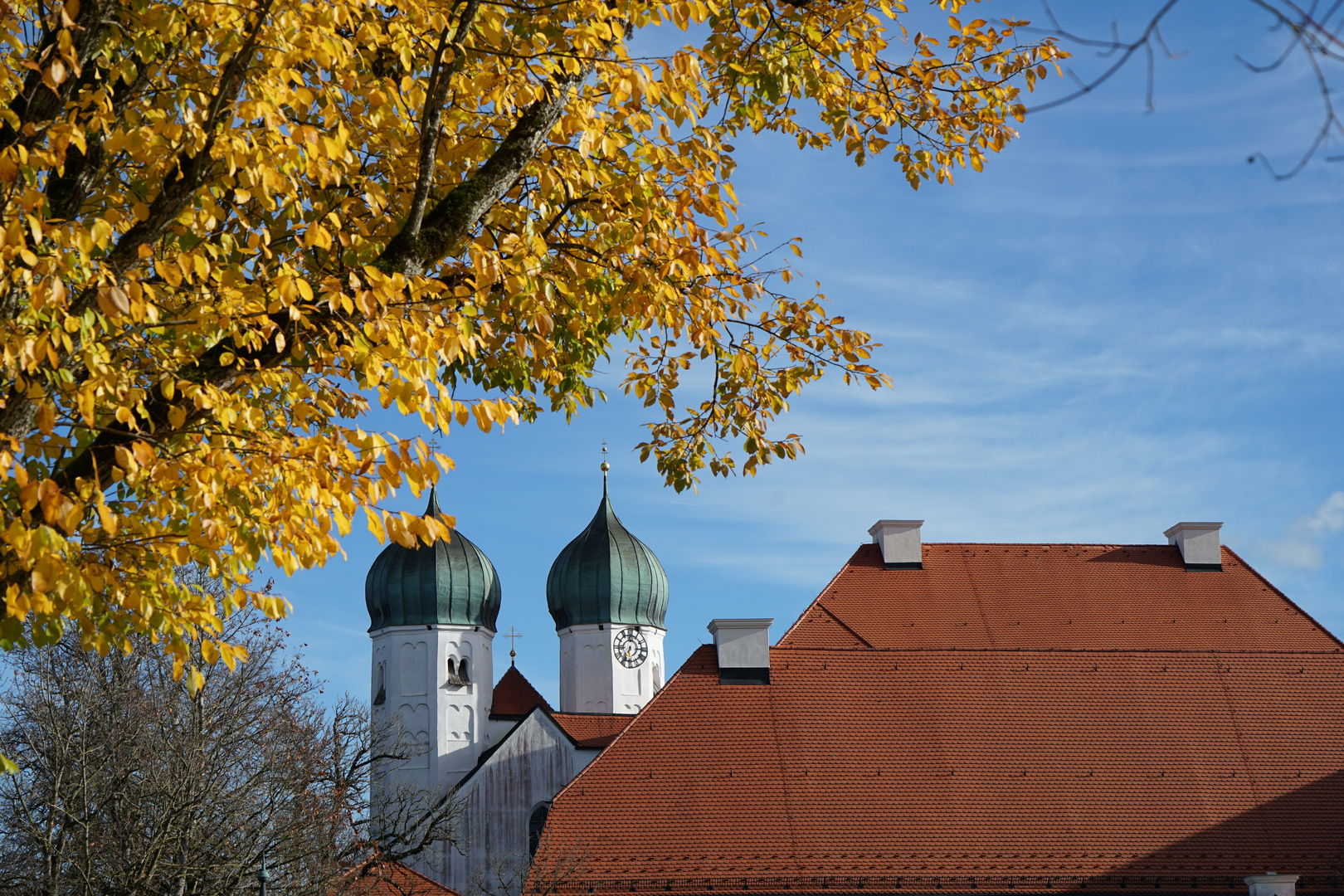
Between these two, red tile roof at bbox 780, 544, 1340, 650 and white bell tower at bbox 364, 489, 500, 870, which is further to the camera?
white bell tower at bbox 364, 489, 500, 870

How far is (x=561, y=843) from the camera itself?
63.4ft

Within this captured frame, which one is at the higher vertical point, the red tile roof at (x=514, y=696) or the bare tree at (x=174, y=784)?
the red tile roof at (x=514, y=696)

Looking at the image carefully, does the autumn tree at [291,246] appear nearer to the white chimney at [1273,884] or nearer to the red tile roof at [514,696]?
the white chimney at [1273,884]

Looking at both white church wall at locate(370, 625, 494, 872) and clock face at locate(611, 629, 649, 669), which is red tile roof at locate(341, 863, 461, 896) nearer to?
white church wall at locate(370, 625, 494, 872)

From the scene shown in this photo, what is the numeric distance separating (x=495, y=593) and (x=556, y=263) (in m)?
40.7

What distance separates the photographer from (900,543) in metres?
25.5

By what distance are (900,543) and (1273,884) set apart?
28.9 ft

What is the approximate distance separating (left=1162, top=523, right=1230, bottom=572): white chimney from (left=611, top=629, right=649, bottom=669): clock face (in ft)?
82.5

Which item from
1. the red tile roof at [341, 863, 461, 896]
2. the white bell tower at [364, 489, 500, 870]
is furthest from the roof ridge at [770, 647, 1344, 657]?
the white bell tower at [364, 489, 500, 870]

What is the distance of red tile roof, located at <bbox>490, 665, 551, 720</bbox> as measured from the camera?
46.6 metres

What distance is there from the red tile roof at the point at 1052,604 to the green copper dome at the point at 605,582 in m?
23.7

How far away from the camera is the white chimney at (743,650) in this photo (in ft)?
73.9

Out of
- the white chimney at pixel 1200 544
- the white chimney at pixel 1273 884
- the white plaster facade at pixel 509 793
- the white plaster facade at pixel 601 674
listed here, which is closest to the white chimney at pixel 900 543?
the white chimney at pixel 1200 544

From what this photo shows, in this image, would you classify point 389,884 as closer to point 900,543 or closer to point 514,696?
point 900,543
